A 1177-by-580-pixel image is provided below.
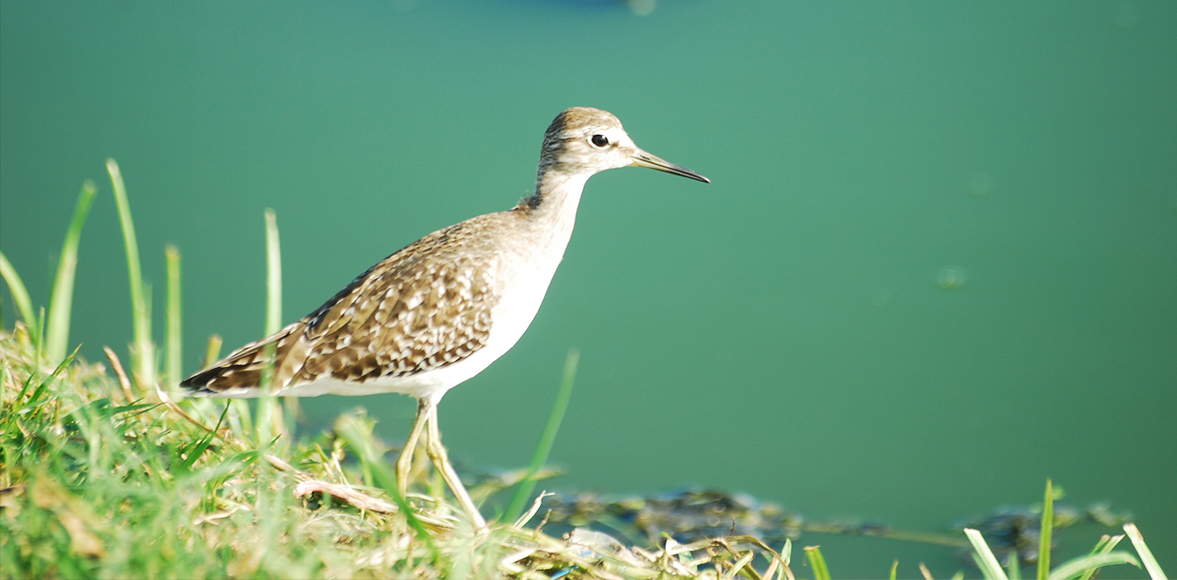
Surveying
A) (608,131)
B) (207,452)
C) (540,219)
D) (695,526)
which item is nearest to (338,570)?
(207,452)


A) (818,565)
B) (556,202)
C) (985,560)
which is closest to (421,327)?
(556,202)

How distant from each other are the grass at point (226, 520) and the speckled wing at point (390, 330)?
0.24m

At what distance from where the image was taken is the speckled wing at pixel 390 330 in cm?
266

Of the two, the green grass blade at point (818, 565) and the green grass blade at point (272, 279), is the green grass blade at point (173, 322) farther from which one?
the green grass blade at point (818, 565)

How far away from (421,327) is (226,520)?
1.02 m

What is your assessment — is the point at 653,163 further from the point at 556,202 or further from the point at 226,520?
the point at 226,520

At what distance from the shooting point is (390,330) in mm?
2719

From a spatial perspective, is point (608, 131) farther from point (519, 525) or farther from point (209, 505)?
point (209, 505)

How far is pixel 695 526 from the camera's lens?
369 cm

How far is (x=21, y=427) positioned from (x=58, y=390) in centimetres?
12

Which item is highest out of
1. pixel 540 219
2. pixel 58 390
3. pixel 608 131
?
pixel 608 131

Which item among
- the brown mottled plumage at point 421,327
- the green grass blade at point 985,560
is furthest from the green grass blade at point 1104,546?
the brown mottled plumage at point 421,327

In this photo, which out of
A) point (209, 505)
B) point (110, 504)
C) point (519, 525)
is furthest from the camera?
point (519, 525)

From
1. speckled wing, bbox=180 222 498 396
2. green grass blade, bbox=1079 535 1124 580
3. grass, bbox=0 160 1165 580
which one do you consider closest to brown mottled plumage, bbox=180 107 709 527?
speckled wing, bbox=180 222 498 396
